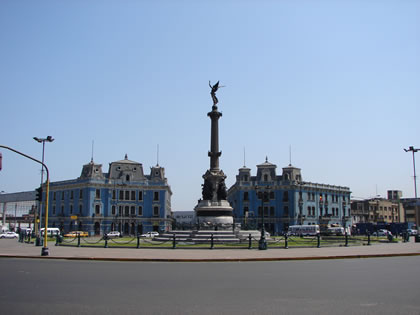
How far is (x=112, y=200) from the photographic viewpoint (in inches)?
3228

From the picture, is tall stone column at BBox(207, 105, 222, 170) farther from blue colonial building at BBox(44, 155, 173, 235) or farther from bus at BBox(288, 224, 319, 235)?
blue colonial building at BBox(44, 155, 173, 235)

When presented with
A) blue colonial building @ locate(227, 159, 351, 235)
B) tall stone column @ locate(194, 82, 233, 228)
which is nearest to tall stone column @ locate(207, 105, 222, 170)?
tall stone column @ locate(194, 82, 233, 228)

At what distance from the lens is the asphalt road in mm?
9383

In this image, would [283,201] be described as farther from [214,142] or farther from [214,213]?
[214,213]

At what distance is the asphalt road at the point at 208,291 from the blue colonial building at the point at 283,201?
6847cm

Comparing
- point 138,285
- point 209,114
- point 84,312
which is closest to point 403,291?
point 138,285

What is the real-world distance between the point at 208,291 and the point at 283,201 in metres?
76.0

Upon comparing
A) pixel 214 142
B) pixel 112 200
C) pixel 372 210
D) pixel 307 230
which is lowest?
pixel 307 230

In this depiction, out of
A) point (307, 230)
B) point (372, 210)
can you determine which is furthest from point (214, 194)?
point (372, 210)

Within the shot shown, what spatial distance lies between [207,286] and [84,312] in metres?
4.60

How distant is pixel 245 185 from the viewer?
289 ft

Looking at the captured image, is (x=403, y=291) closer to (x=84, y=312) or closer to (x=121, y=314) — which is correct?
(x=121, y=314)

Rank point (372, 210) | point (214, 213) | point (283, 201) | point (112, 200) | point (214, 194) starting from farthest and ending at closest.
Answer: point (372, 210)
point (283, 201)
point (112, 200)
point (214, 194)
point (214, 213)

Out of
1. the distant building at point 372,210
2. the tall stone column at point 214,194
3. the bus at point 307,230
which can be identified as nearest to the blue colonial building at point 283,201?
the bus at point 307,230
